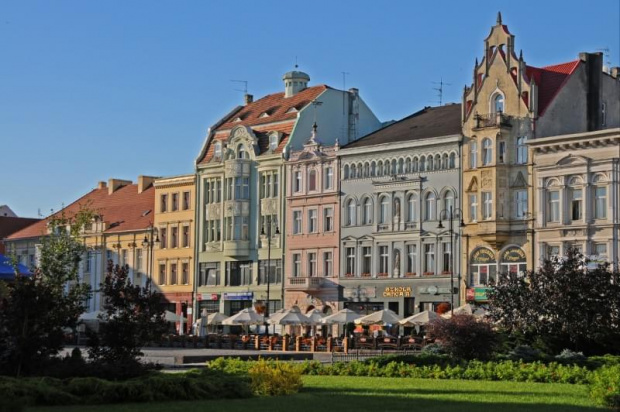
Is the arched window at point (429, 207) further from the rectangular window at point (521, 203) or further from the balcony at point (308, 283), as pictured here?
the balcony at point (308, 283)

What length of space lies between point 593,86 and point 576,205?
29.5 ft

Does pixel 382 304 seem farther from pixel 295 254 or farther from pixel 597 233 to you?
pixel 597 233

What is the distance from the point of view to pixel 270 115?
95.5 metres

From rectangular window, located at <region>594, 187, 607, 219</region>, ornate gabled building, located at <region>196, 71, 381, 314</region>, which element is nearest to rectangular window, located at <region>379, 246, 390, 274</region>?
ornate gabled building, located at <region>196, 71, 381, 314</region>

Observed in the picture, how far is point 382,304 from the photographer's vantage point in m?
83.9

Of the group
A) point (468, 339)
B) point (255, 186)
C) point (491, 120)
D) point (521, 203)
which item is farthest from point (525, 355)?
point (255, 186)

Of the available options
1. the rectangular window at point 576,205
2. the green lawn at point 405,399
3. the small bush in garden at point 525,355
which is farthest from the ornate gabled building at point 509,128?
the green lawn at point 405,399

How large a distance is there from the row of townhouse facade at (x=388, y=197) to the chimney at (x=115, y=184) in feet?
28.6

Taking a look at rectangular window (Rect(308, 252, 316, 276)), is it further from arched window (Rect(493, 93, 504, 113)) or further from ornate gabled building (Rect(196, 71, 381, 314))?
arched window (Rect(493, 93, 504, 113))

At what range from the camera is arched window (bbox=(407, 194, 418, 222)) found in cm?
8200

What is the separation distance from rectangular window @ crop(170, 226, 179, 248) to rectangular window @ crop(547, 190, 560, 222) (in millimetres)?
36463

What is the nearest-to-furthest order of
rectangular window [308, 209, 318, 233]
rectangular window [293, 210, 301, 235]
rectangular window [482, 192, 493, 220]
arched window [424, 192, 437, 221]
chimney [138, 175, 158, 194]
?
rectangular window [482, 192, 493, 220]
arched window [424, 192, 437, 221]
rectangular window [308, 209, 318, 233]
rectangular window [293, 210, 301, 235]
chimney [138, 175, 158, 194]

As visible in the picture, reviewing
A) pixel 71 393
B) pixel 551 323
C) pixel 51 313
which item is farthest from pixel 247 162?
pixel 71 393

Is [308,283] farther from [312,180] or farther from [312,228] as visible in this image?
[312,180]
